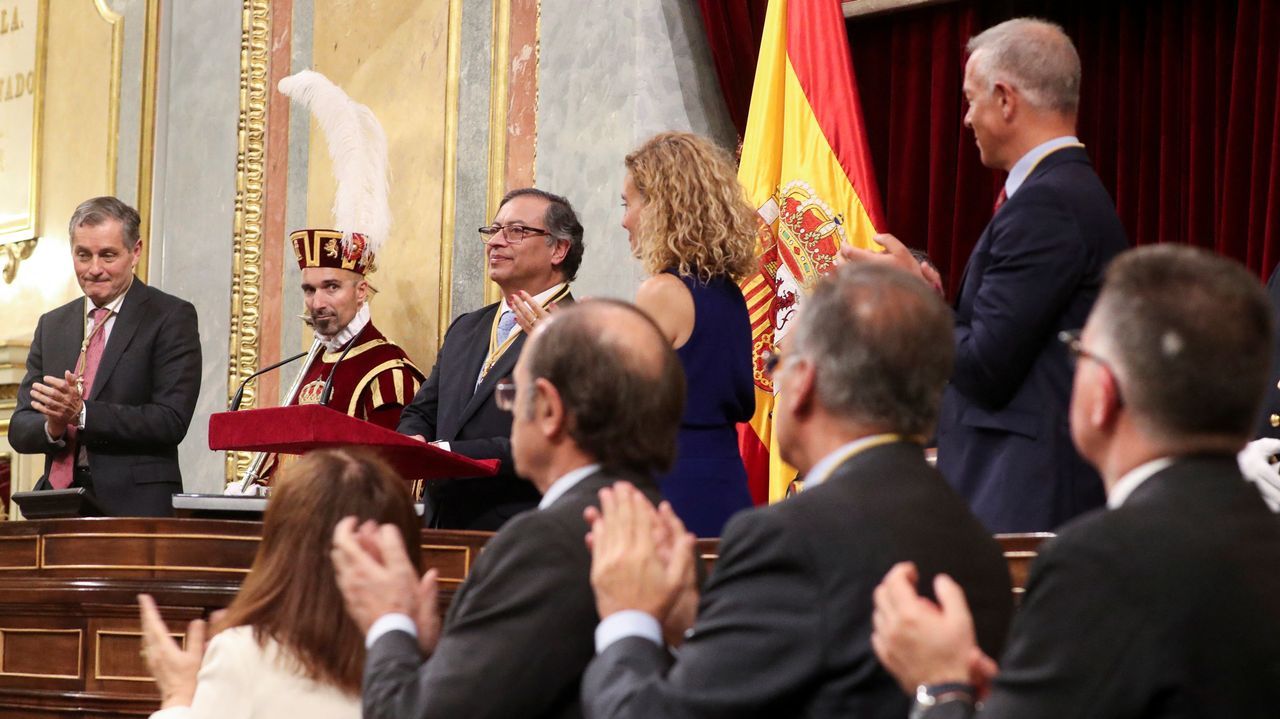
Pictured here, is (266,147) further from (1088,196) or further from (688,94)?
(1088,196)

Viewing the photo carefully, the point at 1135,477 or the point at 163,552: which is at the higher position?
the point at 1135,477

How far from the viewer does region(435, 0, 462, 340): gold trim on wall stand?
6598mm

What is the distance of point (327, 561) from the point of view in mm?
2590

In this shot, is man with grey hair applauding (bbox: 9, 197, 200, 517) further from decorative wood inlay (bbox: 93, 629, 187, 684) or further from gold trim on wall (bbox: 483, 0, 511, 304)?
gold trim on wall (bbox: 483, 0, 511, 304)

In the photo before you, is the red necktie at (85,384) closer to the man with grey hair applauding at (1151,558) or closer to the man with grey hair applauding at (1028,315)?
the man with grey hair applauding at (1028,315)

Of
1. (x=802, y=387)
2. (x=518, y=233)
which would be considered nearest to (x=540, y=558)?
(x=802, y=387)

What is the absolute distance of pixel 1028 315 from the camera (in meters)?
3.26

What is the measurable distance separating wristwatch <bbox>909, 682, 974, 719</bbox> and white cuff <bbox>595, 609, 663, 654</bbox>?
393 mm

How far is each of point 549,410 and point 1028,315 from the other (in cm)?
125

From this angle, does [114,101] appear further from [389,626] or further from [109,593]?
[389,626]

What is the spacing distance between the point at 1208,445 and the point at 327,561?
1.33 m

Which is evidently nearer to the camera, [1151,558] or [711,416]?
[1151,558]

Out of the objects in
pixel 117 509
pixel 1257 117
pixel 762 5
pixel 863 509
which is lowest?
pixel 117 509

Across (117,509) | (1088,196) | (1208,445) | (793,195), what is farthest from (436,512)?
(1208,445)
